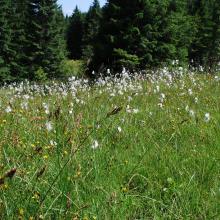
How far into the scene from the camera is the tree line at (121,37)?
27.2 metres

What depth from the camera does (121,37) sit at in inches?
1074

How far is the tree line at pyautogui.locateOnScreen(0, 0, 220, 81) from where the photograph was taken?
27.2 metres

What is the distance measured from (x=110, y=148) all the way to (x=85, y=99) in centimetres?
255

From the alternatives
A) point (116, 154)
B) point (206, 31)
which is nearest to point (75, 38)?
point (206, 31)

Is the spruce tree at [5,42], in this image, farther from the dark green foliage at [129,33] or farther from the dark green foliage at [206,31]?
the dark green foliage at [206,31]

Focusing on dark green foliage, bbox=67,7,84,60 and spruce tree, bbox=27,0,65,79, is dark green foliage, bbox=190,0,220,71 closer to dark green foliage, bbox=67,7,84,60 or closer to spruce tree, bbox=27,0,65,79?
spruce tree, bbox=27,0,65,79

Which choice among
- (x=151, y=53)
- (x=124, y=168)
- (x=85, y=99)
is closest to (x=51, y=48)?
(x=151, y=53)

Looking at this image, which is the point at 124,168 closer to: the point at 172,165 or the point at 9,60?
the point at 172,165

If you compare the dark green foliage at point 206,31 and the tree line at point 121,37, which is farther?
the dark green foliage at point 206,31

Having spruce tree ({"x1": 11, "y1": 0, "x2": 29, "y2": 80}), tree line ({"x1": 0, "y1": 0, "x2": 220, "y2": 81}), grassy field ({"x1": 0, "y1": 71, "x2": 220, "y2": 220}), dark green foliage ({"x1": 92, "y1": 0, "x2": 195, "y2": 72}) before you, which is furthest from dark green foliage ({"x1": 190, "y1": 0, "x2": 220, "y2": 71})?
grassy field ({"x1": 0, "y1": 71, "x2": 220, "y2": 220})

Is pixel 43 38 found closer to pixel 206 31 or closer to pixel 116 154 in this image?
pixel 206 31

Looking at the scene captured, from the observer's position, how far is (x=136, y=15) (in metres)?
27.1

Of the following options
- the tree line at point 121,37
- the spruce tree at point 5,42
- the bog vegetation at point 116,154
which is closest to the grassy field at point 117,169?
the bog vegetation at point 116,154

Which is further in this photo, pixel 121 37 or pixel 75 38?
pixel 75 38
